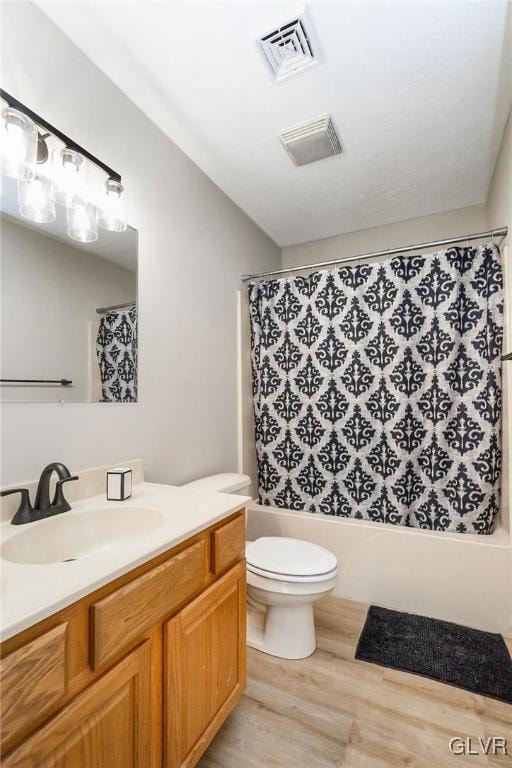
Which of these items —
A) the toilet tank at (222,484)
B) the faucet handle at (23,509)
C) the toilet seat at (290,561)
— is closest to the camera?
the faucet handle at (23,509)

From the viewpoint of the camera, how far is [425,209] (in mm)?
2523

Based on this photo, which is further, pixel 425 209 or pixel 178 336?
pixel 425 209

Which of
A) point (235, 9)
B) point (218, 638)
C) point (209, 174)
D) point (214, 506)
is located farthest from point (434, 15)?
point (218, 638)

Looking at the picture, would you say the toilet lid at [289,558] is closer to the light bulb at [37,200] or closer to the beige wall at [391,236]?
the light bulb at [37,200]

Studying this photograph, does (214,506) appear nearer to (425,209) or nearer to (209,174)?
(209,174)

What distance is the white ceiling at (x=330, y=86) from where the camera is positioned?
51.1 inches

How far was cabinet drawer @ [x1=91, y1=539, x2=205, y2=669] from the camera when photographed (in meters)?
0.77

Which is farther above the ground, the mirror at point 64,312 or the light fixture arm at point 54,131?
the light fixture arm at point 54,131

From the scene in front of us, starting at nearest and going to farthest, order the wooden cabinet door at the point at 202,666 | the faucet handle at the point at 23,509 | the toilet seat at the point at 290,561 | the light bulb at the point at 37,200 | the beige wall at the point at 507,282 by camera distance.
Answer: the wooden cabinet door at the point at 202,666
the faucet handle at the point at 23,509
the light bulb at the point at 37,200
the toilet seat at the point at 290,561
the beige wall at the point at 507,282

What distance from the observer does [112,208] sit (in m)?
1.50

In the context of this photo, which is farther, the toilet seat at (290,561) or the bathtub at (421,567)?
the bathtub at (421,567)

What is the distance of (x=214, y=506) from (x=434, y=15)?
1.83 metres

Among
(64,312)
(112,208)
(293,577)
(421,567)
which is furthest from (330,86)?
(421,567)

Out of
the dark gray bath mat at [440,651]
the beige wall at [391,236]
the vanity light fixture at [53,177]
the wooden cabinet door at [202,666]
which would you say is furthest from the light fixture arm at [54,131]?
the dark gray bath mat at [440,651]
